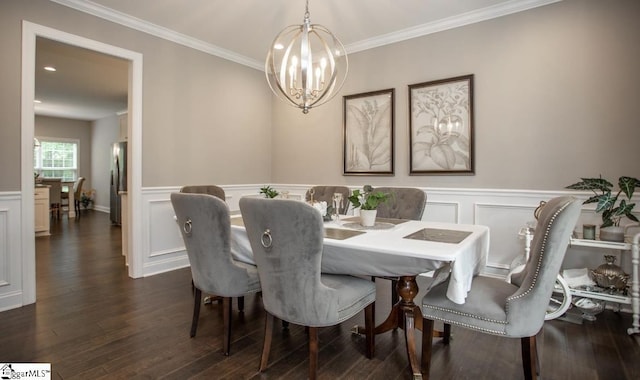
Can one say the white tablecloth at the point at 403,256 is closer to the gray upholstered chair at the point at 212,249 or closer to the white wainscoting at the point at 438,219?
the gray upholstered chair at the point at 212,249

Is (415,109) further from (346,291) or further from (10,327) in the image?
(10,327)

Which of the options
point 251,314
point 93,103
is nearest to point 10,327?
point 251,314

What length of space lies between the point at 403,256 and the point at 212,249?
1088mm

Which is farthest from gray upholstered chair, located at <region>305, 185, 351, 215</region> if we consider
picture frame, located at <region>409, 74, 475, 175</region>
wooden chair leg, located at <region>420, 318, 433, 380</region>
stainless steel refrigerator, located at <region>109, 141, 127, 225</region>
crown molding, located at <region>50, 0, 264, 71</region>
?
stainless steel refrigerator, located at <region>109, 141, 127, 225</region>

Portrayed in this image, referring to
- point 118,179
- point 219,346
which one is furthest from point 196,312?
point 118,179

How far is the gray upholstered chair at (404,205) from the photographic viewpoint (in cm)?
280

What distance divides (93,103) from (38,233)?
3.28 metres

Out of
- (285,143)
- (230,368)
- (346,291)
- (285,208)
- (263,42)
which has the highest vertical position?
(263,42)

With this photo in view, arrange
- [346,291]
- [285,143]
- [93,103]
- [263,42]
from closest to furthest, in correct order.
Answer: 1. [346,291]
2. [263,42]
3. [285,143]
4. [93,103]

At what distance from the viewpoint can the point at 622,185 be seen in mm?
2508

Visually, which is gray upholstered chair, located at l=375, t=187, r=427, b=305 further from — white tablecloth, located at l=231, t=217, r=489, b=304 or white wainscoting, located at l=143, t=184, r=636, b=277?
white wainscoting, located at l=143, t=184, r=636, b=277

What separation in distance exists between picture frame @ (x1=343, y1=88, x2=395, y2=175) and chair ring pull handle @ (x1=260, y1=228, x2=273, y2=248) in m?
2.60

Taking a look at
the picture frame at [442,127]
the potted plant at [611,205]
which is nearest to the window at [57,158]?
the picture frame at [442,127]

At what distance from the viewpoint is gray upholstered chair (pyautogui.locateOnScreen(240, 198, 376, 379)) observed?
1518 millimetres
